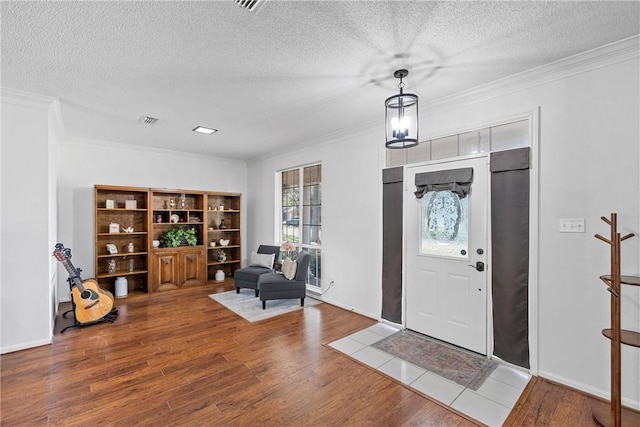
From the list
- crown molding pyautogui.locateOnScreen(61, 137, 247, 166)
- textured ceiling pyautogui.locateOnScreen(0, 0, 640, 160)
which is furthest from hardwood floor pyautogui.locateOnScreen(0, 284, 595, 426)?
crown molding pyautogui.locateOnScreen(61, 137, 247, 166)

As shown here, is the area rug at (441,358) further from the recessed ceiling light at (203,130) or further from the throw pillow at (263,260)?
the recessed ceiling light at (203,130)

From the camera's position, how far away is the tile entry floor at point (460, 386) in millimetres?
2205

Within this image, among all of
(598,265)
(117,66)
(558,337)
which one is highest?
(117,66)

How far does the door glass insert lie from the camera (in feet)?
10.5

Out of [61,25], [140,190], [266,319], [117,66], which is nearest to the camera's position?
[61,25]

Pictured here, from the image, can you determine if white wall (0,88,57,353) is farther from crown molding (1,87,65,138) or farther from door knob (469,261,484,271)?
door knob (469,261,484,271)

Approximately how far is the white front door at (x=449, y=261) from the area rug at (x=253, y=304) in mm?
1775

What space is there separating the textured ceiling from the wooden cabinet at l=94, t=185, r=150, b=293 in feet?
6.88

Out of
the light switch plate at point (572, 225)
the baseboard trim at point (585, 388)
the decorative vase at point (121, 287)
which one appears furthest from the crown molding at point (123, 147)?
the baseboard trim at point (585, 388)

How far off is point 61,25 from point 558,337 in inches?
175

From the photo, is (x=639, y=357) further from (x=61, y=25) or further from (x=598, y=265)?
(x=61, y=25)

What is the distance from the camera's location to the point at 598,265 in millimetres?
2367

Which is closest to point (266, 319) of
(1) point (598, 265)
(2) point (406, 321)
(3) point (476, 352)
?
(2) point (406, 321)

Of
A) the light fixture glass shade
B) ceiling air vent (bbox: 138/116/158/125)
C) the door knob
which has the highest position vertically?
ceiling air vent (bbox: 138/116/158/125)
